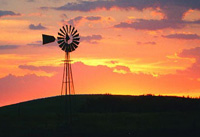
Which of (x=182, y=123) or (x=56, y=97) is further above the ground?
(x=56, y=97)

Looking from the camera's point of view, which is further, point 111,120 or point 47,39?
point 111,120

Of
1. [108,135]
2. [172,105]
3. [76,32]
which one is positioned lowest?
[108,135]

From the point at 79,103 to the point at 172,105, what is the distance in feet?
49.2

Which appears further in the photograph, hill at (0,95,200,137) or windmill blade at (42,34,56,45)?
windmill blade at (42,34,56,45)

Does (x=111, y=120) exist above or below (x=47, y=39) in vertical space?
below

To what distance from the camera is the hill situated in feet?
130

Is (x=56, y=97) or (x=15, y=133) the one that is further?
(x=56, y=97)

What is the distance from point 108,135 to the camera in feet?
124

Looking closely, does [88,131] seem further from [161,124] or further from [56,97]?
[56,97]

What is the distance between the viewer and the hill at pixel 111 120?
130 feet

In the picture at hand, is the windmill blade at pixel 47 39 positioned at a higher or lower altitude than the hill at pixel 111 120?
higher

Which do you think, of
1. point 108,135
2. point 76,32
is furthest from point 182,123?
point 76,32

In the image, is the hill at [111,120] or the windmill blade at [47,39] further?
the windmill blade at [47,39]

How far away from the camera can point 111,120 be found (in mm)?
46875
